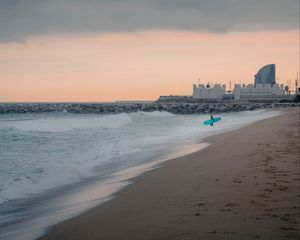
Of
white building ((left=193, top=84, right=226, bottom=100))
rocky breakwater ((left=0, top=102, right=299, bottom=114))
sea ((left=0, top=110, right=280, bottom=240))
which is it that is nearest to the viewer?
sea ((left=0, top=110, right=280, bottom=240))

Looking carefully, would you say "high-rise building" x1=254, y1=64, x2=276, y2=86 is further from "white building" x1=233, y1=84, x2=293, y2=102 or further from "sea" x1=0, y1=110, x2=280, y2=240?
"sea" x1=0, y1=110, x2=280, y2=240

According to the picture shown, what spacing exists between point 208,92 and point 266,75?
29985 mm

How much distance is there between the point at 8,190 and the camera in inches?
311

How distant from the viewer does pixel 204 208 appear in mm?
5055

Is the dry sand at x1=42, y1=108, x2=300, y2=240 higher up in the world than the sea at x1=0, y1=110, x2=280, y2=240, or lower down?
higher up

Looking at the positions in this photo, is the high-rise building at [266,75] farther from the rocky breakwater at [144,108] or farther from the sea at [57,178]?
the sea at [57,178]

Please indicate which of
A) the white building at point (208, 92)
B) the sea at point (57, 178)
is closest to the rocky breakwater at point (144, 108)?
the sea at point (57, 178)

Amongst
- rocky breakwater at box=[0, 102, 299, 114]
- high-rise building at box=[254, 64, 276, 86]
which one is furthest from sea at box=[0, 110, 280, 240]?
high-rise building at box=[254, 64, 276, 86]

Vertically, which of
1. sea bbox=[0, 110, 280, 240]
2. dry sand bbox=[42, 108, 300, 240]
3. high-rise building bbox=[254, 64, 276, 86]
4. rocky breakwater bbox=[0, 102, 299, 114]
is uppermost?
high-rise building bbox=[254, 64, 276, 86]

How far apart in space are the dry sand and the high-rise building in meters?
183

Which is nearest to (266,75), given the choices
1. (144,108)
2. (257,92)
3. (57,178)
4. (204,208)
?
(257,92)

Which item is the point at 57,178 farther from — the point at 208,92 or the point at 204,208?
the point at 208,92

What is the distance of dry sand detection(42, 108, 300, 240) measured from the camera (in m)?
4.20

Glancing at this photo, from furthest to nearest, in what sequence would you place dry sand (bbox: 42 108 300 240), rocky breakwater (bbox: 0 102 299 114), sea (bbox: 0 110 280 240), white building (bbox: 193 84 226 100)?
white building (bbox: 193 84 226 100), rocky breakwater (bbox: 0 102 299 114), sea (bbox: 0 110 280 240), dry sand (bbox: 42 108 300 240)
